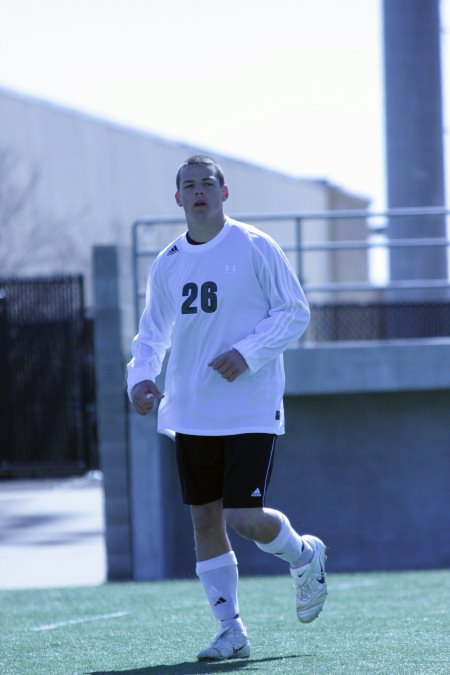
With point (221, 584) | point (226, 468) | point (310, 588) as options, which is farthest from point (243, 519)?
point (310, 588)

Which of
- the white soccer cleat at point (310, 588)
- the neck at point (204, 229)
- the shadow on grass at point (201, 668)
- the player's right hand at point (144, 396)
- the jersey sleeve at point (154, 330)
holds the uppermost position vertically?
the neck at point (204, 229)

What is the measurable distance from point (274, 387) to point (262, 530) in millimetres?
591

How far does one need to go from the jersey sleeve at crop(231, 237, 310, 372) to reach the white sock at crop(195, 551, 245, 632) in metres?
0.87

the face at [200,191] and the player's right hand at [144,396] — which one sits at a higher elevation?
the face at [200,191]

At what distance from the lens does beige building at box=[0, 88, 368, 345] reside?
3284 centimetres

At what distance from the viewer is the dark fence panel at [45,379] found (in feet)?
77.3

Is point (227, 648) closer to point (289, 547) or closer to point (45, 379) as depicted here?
point (289, 547)

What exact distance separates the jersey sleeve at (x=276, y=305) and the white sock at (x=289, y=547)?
713mm

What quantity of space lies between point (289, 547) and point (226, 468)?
45cm

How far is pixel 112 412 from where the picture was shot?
12.9 meters

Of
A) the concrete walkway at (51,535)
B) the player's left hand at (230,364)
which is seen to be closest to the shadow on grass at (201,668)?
the player's left hand at (230,364)

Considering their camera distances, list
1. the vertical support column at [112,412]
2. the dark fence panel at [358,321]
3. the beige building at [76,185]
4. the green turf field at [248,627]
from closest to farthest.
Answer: the green turf field at [248,627] → the vertical support column at [112,412] → the beige building at [76,185] → the dark fence panel at [358,321]

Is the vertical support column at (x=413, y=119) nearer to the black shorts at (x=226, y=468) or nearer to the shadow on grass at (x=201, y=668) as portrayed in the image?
the black shorts at (x=226, y=468)

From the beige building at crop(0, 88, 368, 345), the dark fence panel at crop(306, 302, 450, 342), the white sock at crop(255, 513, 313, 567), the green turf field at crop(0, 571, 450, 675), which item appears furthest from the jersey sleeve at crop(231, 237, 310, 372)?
the dark fence panel at crop(306, 302, 450, 342)
